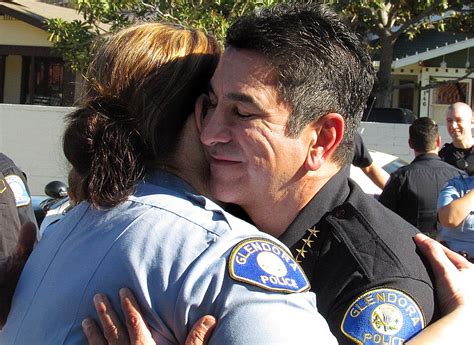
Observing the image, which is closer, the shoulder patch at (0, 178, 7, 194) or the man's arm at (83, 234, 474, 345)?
the man's arm at (83, 234, 474, 345)

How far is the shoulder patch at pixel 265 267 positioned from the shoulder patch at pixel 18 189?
3656mm

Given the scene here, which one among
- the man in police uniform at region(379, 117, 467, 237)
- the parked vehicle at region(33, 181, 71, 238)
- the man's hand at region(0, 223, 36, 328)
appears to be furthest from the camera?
the parked vehicle at region(33, 181, 71, 238)

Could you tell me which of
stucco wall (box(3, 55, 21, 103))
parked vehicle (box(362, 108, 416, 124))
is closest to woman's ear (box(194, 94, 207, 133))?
parked vehicle (box(362, 108, 416, 124))

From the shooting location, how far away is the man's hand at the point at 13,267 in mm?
1658

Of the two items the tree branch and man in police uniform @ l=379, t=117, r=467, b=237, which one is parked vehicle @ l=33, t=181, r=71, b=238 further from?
the tree branch

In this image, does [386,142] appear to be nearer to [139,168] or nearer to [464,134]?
[464,134]

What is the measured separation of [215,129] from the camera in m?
1.70

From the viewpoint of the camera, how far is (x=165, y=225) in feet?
4.66

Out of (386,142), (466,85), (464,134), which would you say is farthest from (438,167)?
(466,85)

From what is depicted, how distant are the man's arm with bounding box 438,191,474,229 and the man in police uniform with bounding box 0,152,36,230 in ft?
8.96

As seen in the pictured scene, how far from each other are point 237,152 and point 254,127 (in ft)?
0.24

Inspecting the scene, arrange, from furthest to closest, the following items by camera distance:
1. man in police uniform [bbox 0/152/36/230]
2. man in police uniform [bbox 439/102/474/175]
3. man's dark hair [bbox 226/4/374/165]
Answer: man in police uniform [bbox 439/102/474/175] < man in police uniform [bbox 0/152/36/230] < man's dark hair [bbox 226/4/374/165]

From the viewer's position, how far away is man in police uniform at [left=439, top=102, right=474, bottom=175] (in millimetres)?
6715

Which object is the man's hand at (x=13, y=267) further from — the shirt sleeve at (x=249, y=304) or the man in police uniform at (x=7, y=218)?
the man in police uniform at (x=7, y=218)
